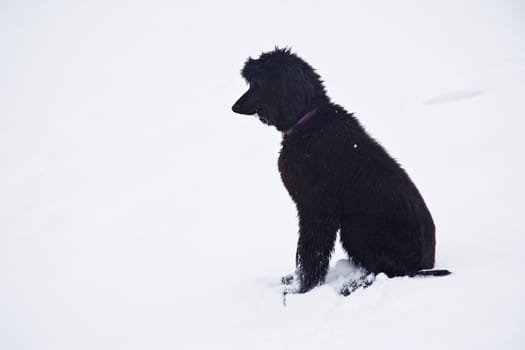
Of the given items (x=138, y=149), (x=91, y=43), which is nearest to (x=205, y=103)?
(x=138, y=149)

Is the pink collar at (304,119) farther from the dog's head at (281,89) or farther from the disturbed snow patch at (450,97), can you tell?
the disturbed snow patch at (450,97)

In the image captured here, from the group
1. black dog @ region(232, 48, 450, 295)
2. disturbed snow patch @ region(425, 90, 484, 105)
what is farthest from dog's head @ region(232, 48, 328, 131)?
disturbed snow patch @ region(425, 90, 484, 105)

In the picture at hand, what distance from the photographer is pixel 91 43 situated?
32.3m

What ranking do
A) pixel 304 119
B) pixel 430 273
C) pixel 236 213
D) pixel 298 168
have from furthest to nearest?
1. pixel 236 213
2. pixel 304 119
3. pixel 298 168
4. pixel 430 273

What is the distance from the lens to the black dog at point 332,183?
278cm

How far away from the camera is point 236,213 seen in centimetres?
540

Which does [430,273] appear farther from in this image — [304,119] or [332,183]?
[304,119]

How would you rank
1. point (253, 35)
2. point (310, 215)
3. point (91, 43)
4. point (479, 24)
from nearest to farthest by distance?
point (310, 215), point (479, 24), point (253, 35), point (91, 43)

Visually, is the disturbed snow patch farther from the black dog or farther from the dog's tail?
the dog's tail

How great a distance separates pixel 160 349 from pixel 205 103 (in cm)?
838

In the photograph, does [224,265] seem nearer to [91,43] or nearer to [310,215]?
[310,215]

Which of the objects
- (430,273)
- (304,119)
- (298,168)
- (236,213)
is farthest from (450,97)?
(430,273)

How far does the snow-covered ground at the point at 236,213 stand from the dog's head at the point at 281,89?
126 centimetres

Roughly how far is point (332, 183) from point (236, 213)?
2.62m
